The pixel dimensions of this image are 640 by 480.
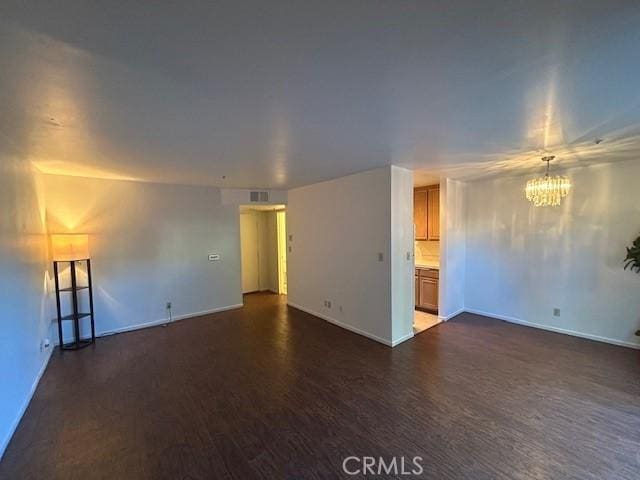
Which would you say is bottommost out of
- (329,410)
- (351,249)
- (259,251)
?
(329,410)

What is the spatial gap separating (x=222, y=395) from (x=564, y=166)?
520cm

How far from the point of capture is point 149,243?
4.82m

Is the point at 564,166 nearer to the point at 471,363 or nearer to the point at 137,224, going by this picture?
the point at 471,363

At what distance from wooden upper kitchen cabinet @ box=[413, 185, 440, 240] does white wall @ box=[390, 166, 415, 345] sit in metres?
1.50

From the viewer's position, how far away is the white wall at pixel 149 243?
168 inches

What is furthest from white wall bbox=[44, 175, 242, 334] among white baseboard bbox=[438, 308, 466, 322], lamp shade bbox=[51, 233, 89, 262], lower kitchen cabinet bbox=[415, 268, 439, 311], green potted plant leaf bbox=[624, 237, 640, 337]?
green potted plant leaf bbox=[624, 237, 640, 337]

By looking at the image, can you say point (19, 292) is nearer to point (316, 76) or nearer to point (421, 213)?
point (316, 76)

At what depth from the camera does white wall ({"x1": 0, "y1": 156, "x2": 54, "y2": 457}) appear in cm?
228

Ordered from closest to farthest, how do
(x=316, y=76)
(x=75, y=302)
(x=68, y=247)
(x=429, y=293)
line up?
(x=316, y=76) < (x=68, y=247) < (x=75, y=302) < (x=429, y=293)

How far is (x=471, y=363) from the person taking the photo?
341 cm

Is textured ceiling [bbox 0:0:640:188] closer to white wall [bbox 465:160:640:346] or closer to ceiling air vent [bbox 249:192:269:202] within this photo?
white wall [bbox 465:160:640:346]

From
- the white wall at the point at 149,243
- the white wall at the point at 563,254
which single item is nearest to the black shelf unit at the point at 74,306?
the white wall at the point at 149,243

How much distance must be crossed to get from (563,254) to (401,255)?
2.47 m

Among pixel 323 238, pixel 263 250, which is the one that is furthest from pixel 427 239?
pixel 263 250
